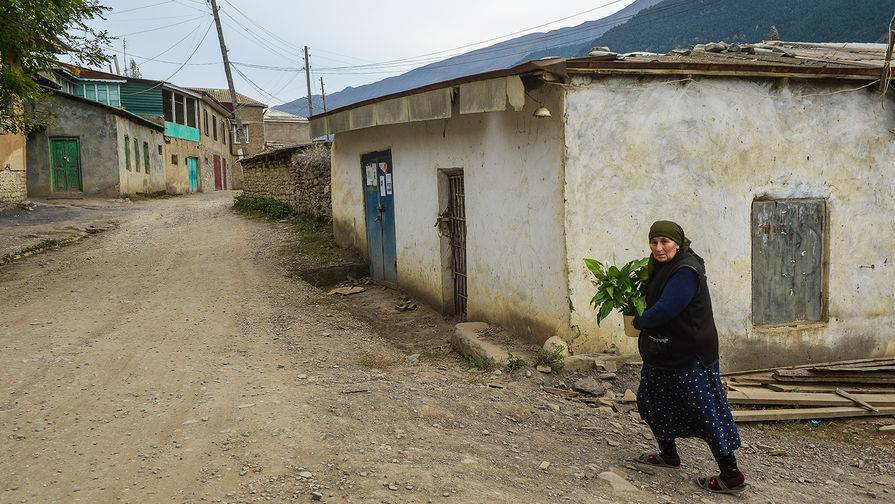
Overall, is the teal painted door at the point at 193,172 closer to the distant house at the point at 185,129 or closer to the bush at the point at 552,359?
the distant house at the point at 185,129

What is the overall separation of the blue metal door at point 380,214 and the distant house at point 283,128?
124 feet

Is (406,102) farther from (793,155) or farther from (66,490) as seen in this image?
(66,490)

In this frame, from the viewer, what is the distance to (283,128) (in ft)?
161

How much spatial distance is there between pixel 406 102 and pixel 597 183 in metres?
3.11

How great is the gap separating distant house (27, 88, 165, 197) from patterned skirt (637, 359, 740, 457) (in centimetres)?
2256

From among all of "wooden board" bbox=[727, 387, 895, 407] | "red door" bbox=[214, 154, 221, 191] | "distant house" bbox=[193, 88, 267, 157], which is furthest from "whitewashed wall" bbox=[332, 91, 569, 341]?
"distant house" bbox=[193, 88, 267, 157]

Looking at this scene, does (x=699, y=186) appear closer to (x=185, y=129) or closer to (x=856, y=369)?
(x=856, y=369)

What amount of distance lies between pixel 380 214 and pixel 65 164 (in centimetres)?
1609

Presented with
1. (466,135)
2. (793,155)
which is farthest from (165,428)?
(793,155)

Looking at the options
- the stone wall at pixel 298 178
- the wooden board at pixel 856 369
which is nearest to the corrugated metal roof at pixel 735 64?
the wooden board at pixel 856 369

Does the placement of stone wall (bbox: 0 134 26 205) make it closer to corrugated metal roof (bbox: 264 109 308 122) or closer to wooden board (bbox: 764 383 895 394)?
wooden board (bbox: 764 383 895 394)

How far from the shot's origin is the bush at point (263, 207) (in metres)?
17.0

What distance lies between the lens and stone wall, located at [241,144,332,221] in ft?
49.2

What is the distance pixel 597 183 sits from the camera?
631 centimetres
